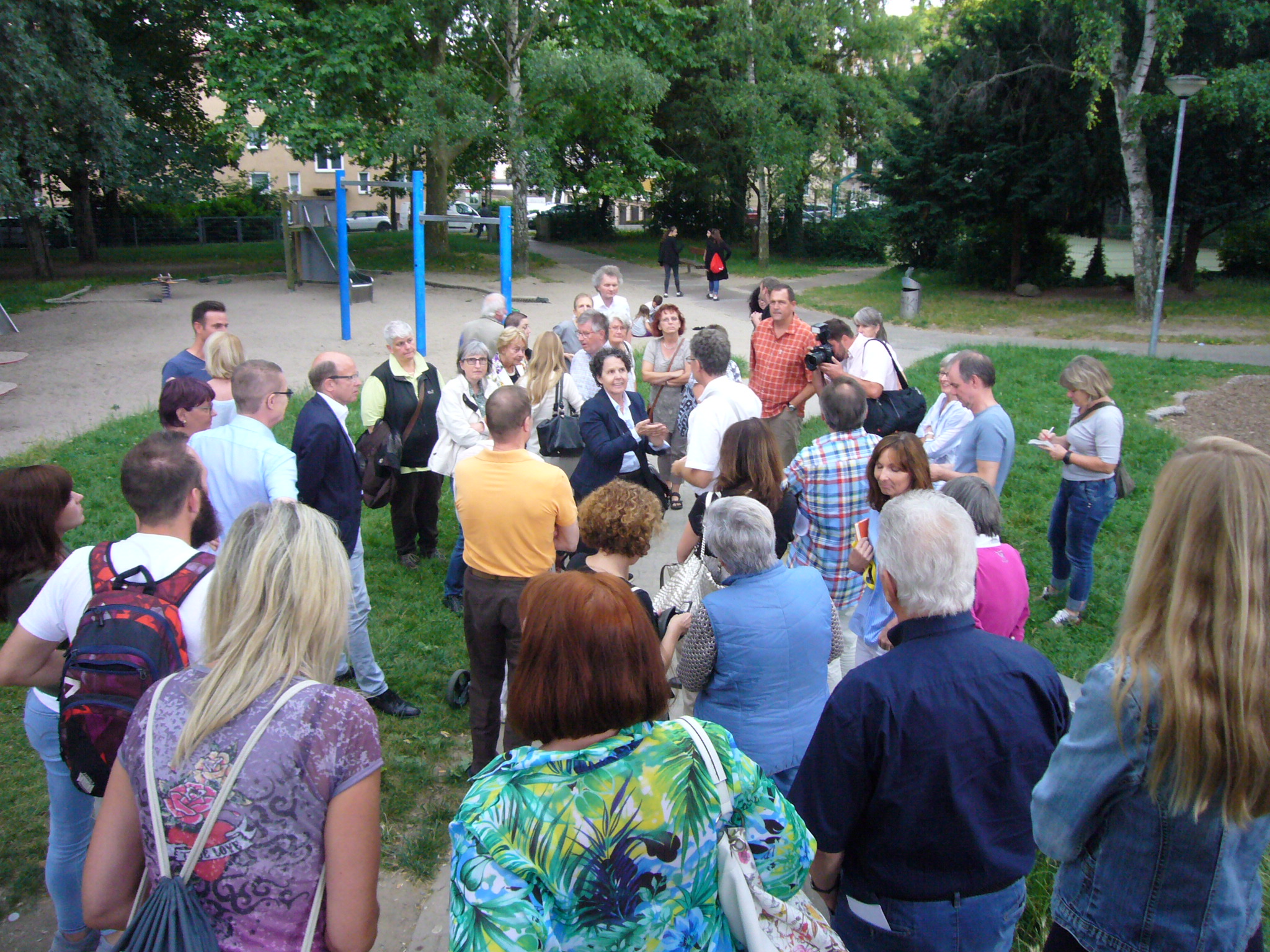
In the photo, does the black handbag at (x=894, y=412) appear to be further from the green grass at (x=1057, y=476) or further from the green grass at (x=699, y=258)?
the green grass at (x=699, y=258)

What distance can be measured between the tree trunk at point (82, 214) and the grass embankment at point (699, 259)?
15738 mm

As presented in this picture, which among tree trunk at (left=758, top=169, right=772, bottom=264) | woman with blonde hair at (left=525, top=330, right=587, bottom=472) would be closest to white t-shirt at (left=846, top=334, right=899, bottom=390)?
woman with blonde hair at (left=525, top=330, right=587, bottom=472)

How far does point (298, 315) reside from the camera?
17422mm

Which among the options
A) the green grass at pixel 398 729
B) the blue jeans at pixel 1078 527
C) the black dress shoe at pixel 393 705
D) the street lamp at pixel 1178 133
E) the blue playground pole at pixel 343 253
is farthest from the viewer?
the blue playground pole at pixel 343 253

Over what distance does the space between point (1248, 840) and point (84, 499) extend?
7.77 metres

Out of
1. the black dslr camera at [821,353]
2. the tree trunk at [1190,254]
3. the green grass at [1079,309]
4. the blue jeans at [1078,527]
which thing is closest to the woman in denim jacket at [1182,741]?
the blue jeans at [1078,527]

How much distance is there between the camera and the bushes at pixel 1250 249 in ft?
80.4

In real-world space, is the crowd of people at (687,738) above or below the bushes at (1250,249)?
below

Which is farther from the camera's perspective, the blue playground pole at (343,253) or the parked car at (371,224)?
the parked car at (371,224)

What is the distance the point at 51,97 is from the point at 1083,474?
16967 millimetres

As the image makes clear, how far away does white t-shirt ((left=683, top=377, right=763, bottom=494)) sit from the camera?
479 cm

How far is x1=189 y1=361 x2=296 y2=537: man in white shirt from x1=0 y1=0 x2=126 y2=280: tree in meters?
12.9

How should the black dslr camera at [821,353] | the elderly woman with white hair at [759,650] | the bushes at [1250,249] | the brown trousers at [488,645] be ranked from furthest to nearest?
the bushes at [1250,249] < the black dslr camera at [821,353] < the brown trousers at [488,645] < the elderly woman with white hair at [759,650]

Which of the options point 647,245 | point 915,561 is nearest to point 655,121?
point 647,245
